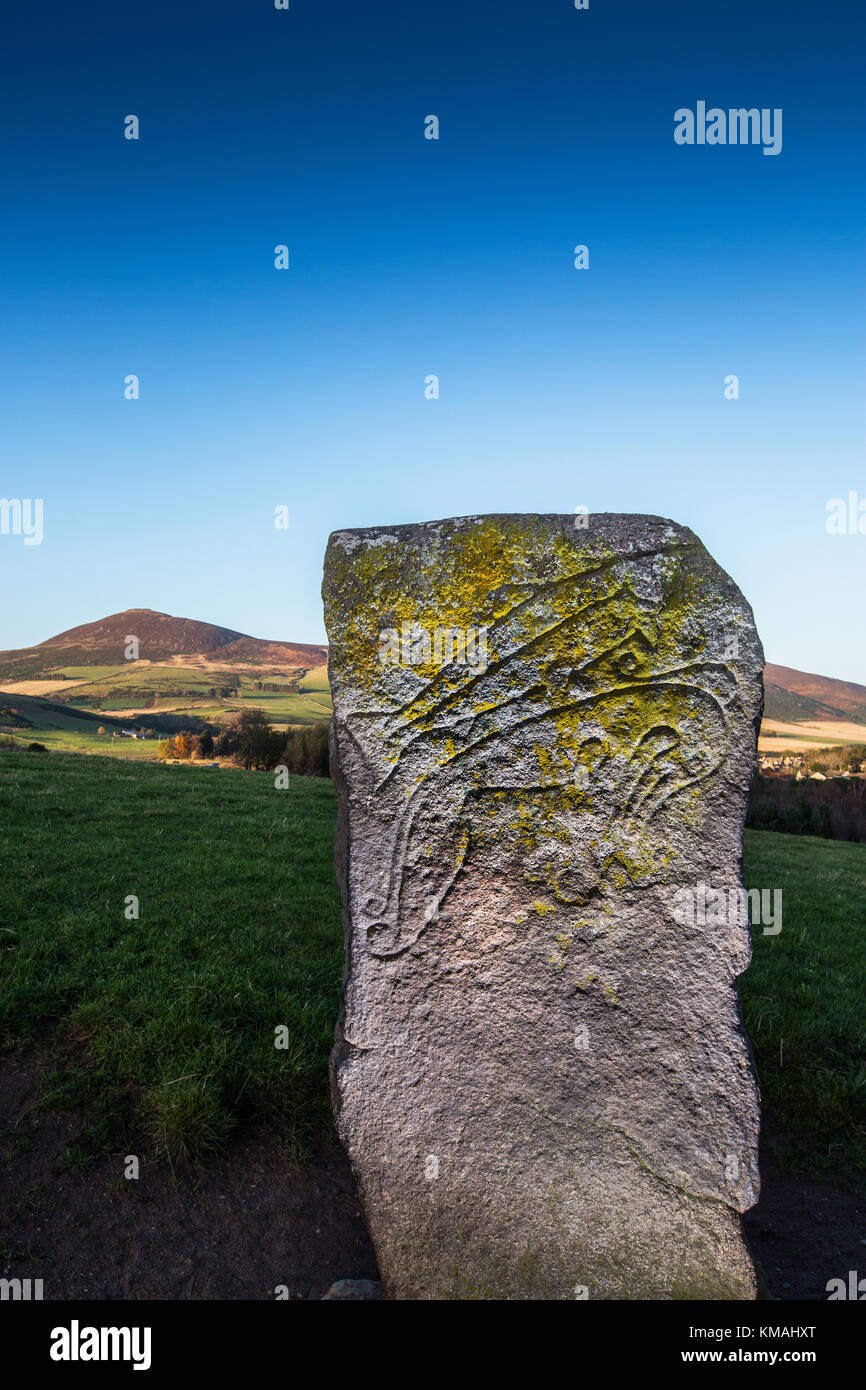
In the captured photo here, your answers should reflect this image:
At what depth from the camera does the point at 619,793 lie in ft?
11.9

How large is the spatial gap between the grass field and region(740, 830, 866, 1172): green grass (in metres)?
0.02

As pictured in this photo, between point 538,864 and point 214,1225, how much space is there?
8.54ft

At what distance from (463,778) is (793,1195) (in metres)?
3.51

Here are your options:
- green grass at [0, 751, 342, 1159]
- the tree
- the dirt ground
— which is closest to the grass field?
green grass at [0, 751, 342, 1159]

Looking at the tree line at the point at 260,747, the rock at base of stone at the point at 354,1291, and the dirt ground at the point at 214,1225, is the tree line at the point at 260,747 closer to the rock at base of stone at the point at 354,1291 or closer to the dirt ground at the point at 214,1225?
the dirt ground at the point at 214,1225

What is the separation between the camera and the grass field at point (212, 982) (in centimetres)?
477

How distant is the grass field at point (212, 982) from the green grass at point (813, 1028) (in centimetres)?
2

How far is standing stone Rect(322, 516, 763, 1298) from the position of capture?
11.8ft

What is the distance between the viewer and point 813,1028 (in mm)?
6152

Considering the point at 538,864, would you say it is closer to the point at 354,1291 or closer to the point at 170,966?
Result: the point at 354,1291

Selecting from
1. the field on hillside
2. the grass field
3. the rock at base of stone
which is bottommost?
the rock at base of stone

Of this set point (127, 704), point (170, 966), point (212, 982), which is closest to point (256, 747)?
point (170, 966)

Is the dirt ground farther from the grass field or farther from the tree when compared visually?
the tree

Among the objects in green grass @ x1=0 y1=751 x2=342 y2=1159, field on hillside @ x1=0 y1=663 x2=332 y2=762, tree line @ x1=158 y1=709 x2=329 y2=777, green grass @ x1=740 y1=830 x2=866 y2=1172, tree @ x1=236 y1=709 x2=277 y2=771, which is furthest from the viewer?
field on hillside @ x1=0 y1=663 x2=332 y2=762
